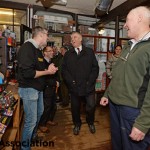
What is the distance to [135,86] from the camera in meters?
1.29

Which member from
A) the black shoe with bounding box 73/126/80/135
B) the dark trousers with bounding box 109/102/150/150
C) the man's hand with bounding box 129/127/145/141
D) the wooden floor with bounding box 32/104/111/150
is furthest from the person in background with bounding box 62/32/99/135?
the man's hand with bounding box 129/127/145/141

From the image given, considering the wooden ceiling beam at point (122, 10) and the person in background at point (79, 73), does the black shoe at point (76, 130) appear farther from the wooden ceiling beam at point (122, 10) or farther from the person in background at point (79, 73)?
the wooden ceiling beam at point (122, 10)

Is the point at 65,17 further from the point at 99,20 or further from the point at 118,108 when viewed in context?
the point at 118,108

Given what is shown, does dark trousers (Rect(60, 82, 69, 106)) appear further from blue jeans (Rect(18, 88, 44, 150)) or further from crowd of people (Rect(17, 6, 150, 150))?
blue jeans (Rect(18, 88, 44, 150))

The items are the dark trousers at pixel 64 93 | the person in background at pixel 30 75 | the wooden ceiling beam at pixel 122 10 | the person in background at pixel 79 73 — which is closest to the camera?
the person in background at pixel 30 75

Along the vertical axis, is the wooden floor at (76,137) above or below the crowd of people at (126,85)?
below

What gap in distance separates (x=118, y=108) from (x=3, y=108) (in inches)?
47.4

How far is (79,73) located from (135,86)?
5.11ft

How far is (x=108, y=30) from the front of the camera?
20.8 feet

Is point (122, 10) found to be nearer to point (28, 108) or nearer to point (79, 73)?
point (79, 73)

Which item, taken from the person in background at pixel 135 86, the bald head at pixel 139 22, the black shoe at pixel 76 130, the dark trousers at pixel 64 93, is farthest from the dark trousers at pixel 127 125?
the dark trousers at pixel 64 93

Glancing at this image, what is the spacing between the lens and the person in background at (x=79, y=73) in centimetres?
280

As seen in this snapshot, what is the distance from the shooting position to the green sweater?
1210 millimetres

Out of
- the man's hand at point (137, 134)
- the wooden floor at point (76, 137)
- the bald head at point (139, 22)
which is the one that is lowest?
the wooden floor at point (76, 137)
